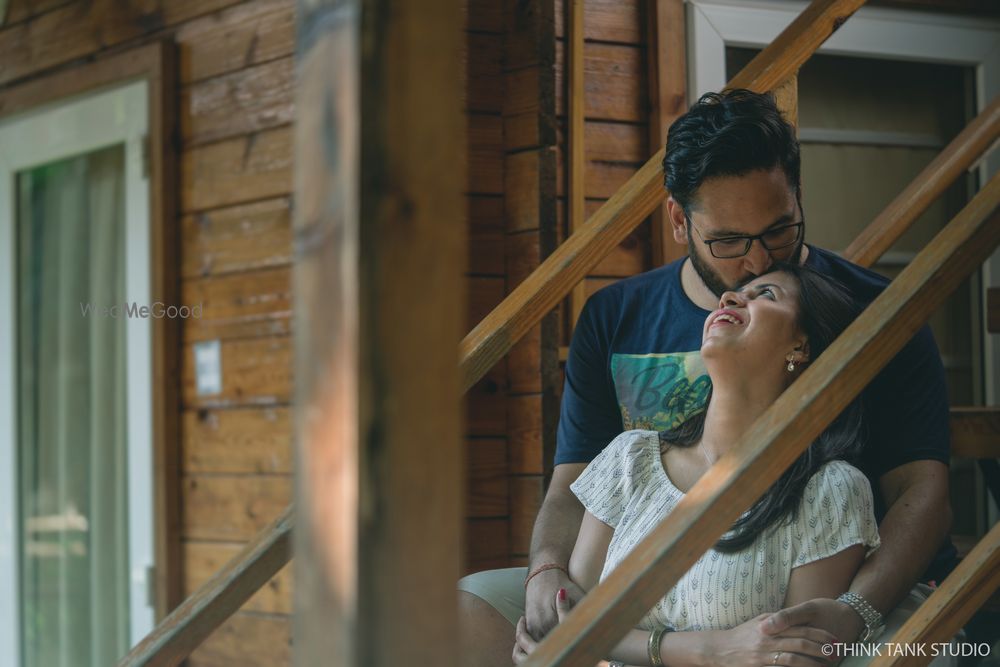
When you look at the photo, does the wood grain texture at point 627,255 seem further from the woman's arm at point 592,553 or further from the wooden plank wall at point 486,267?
the woman's arm at point 592,553

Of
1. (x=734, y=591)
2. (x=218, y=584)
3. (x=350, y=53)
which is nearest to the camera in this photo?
(x=350, y=53)

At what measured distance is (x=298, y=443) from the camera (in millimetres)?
985

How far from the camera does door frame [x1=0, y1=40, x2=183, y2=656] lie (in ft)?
11.7

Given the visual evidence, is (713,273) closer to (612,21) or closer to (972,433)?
(972,433)

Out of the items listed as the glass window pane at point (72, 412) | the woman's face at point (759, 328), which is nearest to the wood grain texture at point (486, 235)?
the woman's face at point (759, 328)

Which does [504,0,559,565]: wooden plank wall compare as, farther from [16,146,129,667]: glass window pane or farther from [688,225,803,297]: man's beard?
[16,146,129,667]: glass window pane

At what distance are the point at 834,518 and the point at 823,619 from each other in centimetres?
16

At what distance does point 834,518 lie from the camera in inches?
66.2

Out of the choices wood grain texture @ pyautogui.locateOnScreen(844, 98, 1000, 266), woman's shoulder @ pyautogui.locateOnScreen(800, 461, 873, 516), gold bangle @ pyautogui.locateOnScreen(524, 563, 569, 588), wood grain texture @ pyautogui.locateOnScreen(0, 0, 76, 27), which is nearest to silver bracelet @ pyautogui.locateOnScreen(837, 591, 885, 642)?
woman's shoulder @ pyautogui.locateOnScreen(800, 461, 873, 516)

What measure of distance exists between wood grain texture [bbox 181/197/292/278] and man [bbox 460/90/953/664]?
4.46ft

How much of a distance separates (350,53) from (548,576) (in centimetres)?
119

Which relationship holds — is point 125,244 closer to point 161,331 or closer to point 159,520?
Result: point 161,331

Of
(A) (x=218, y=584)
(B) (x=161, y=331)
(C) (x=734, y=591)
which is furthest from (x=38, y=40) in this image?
(C) (x=734, y=591)

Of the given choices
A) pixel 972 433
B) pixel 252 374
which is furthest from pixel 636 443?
pixel 252 374
